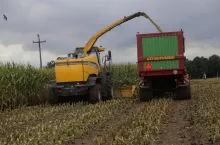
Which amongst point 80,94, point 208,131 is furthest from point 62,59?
point 208,131

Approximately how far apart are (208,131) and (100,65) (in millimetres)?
9021

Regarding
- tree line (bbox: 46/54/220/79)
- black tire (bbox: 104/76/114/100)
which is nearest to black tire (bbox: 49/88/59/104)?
black tire (bbox: 104/76/114/100)

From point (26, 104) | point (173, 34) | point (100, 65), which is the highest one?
point (173, 34)

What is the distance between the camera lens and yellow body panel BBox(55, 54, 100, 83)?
45.5ft

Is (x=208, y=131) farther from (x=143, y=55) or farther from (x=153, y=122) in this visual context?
(x=143, y=55)

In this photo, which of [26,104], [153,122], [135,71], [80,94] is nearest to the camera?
[153,122]

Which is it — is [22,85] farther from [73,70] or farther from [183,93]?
[183,93]

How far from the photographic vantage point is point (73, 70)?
13.9 meters

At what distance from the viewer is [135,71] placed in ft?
78.6

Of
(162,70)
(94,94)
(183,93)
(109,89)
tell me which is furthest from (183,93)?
(94,94)

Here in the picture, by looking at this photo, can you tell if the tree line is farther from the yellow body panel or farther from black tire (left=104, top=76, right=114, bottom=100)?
the yellow body panel

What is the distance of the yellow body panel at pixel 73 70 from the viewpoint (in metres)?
13.9

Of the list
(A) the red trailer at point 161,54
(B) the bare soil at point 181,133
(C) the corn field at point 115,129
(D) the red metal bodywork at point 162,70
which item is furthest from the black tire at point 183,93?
(B) the bare soil at point 181,133

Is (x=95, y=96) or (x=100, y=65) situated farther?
(x=100, y=65)
